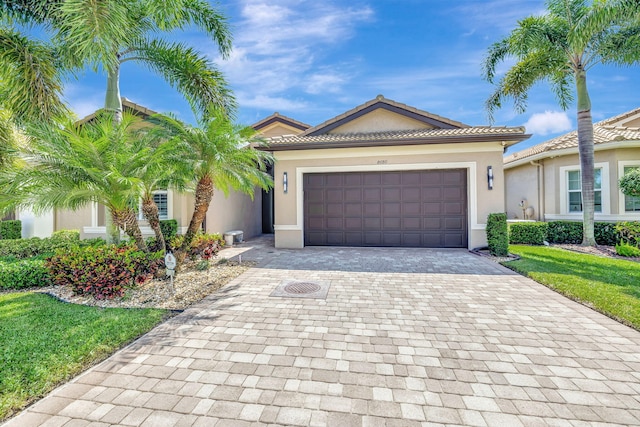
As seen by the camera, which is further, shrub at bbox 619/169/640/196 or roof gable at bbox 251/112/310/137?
roof gable at bbox 251/112/310/137

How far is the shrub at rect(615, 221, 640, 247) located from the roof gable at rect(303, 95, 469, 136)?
21.6ft

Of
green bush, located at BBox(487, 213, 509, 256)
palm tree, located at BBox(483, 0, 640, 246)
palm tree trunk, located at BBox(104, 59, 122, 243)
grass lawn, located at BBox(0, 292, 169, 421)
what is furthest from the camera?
palm tree, located at BBox(483, 0, 640, 246)

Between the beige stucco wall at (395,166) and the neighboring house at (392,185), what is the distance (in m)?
0.03

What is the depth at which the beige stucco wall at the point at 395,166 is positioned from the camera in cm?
988

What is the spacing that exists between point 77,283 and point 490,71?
15.5m

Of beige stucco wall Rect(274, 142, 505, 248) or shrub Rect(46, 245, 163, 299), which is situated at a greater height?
beige stucco wall Rect(274, 142, 505, 248)

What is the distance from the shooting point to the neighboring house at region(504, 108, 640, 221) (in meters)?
11.2

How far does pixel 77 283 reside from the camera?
5551 mm

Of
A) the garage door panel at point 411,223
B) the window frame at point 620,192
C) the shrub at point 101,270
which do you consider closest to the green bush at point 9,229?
the shrub at point 101,270

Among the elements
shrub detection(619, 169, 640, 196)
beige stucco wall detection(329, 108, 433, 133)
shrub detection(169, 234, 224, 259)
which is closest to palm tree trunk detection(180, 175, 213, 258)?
shrub detection(169, 234, 224, 259)

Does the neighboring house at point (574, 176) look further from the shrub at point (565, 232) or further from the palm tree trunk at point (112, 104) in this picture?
the palm tree trunk at point (112, 104)

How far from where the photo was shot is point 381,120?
1230 cm

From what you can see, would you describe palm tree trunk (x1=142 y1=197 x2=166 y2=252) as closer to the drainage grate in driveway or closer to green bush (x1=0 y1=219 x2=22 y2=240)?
the drainage grate in driveway

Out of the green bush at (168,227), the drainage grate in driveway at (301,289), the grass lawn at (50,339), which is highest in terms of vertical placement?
the green bush at (168,227)
